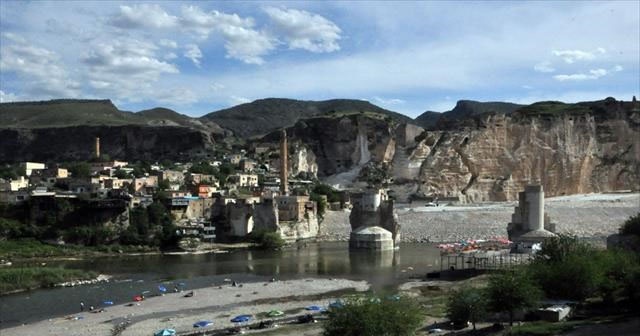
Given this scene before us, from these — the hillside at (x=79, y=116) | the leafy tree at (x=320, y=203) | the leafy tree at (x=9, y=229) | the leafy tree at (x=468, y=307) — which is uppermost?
the hillside at (x=79, y=116)

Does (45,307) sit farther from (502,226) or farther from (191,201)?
(502,226)

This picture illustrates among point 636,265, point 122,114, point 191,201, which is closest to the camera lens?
point 636,265

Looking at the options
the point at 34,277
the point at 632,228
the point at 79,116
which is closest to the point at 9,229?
the point at 34,277

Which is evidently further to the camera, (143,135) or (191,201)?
(143,135)

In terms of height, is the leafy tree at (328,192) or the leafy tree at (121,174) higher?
the leafy tree at (121,174)

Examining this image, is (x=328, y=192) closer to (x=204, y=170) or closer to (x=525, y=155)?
(x=204, y=170)

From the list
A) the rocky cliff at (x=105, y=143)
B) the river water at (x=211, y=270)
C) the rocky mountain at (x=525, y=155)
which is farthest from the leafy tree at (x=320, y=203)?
the rocky cliff at (x=105, y=143)

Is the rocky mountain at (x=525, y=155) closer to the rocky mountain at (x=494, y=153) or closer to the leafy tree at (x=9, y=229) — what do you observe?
the rocky mountain at (x=494, y=153)

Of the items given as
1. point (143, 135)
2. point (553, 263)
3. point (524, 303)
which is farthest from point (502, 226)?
point (143, 135)
